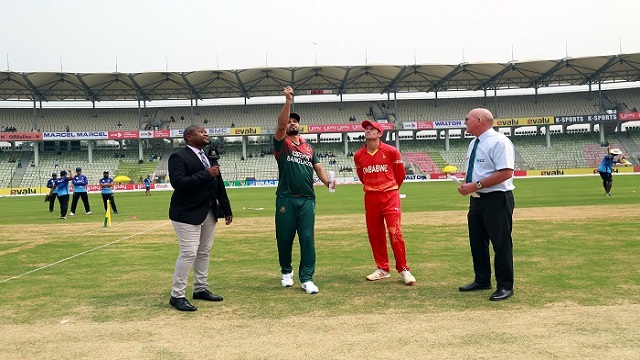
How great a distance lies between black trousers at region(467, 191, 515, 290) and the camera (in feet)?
17.3

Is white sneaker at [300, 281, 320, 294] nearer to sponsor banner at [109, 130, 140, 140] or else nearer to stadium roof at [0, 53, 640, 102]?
stadium roof at [0, 53, 640, 102]

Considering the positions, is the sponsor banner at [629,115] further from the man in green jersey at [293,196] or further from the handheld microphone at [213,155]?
the handheld microphone at [213,155]

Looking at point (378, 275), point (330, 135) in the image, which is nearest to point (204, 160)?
point (378, 275)

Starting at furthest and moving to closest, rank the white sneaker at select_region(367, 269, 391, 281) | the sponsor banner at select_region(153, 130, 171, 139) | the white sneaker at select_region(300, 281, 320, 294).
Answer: the sponsor banner at select_region(153, 130, 171, 139)
the white sneaker at select_region(367, 269, 391, 281)
the white sneaker at select_region(300, 281, 320, 294)

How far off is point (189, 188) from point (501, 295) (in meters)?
3.69

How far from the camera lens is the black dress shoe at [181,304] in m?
5.05

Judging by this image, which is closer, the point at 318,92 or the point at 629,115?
the point at 629,115

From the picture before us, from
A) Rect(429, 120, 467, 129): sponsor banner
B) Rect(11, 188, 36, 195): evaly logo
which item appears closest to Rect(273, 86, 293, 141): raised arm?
Rect(11, 188, 36, 195): evaly logo

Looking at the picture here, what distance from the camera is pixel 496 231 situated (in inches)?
212

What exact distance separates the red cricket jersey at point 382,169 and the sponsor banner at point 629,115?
214ft

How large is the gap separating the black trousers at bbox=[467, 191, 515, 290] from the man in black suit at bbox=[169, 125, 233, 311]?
316cm

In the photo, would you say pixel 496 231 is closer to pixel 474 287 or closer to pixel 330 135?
pixel 474 287

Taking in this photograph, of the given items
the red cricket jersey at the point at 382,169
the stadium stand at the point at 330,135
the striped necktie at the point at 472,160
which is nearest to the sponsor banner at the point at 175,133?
the stadium stand at the point at 330,135

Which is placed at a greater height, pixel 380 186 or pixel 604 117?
pixel 604 117
